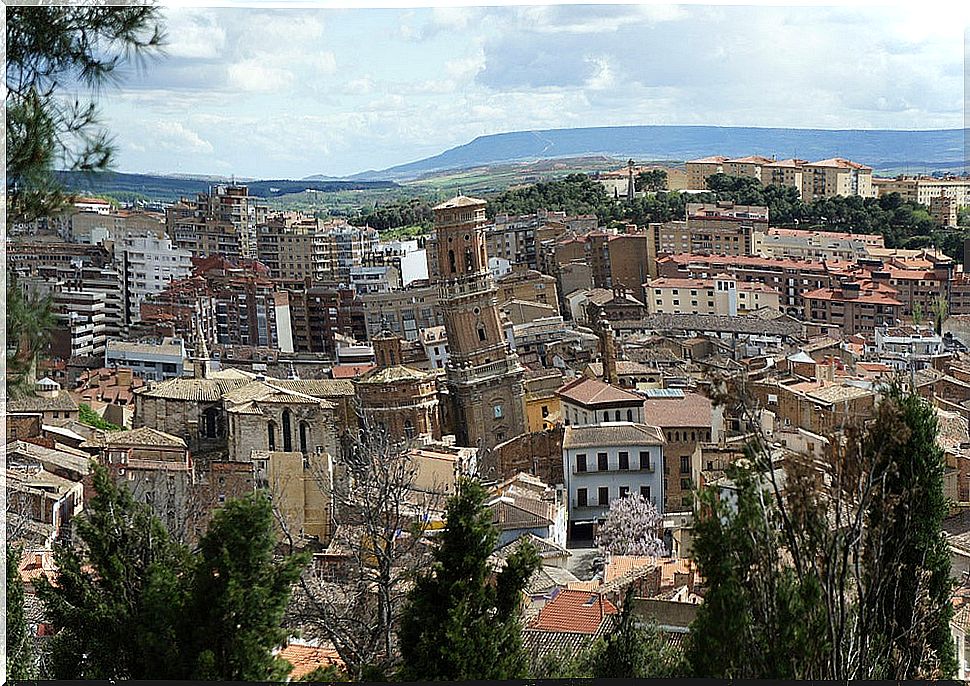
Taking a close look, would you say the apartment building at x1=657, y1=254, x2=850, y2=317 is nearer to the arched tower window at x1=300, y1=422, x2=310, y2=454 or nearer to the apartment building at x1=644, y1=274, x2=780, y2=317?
the apartment building at x1=644, y1=274, x2=780, y2=317

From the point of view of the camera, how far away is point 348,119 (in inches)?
280

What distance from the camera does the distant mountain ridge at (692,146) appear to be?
23.5ft

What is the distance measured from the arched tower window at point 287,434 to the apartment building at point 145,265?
16.2 feet

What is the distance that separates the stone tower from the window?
237 cm

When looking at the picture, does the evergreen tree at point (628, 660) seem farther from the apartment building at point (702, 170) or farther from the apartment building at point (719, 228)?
the apartment building at point (719, 228)

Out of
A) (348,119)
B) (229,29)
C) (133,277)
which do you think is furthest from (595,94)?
(133,277)

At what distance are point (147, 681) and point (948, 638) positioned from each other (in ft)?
6.84

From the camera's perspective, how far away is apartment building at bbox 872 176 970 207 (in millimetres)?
8648

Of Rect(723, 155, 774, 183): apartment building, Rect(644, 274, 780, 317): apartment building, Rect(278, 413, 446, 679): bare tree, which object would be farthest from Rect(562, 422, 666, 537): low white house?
Rect(644, 274, 780, 317): apartment building

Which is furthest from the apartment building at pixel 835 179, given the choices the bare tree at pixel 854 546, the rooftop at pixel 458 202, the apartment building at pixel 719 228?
the bare tree at pixel 854 546

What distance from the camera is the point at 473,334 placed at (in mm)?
10297

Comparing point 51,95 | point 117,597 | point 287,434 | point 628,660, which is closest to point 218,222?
point 287,434

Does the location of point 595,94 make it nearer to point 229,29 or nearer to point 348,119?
point 348,119

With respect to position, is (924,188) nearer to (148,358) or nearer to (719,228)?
(719,228)
